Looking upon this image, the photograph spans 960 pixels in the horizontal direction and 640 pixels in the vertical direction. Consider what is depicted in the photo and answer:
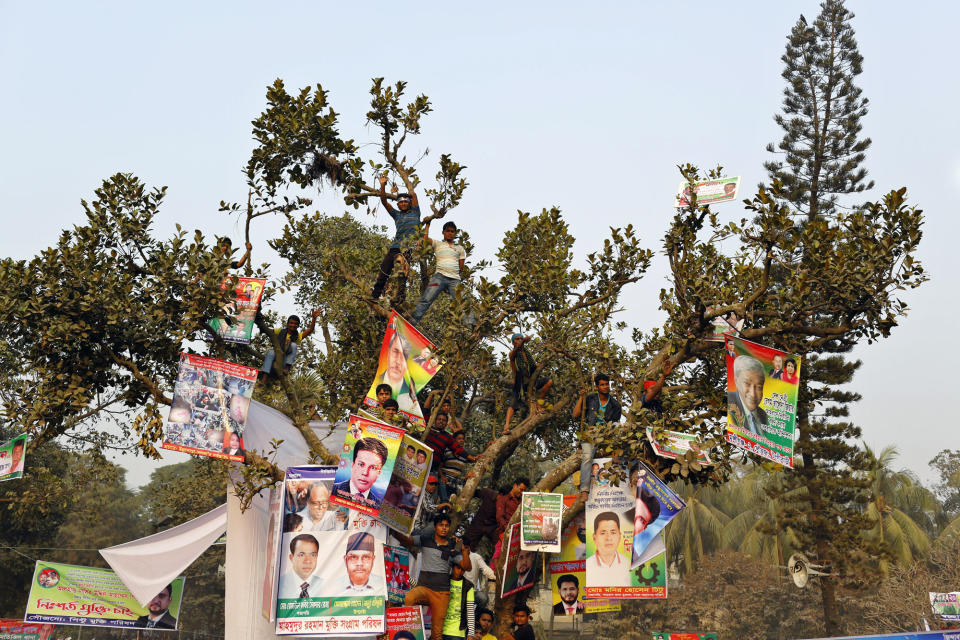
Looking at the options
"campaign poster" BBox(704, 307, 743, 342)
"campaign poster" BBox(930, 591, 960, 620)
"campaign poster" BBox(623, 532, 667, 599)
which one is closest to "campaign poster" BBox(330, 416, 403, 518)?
"campaign poster" BBox(623, 532, 667, 599)

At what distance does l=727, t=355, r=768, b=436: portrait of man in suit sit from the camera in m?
9.00

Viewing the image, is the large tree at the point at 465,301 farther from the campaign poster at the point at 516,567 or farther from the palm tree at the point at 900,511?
the palm tree at the point at 900,511

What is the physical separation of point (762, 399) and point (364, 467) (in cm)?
448

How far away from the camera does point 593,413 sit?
10.6 m

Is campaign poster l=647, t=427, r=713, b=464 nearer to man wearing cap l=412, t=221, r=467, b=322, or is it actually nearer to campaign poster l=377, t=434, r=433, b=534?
campaign poster l=377, t=434, r=433, b=534

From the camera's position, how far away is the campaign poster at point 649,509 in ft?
30.8

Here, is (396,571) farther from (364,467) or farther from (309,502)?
(364,467)

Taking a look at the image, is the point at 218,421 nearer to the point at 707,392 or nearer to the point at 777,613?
the point at 707,392

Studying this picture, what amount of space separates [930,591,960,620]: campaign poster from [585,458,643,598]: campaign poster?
8.15 m

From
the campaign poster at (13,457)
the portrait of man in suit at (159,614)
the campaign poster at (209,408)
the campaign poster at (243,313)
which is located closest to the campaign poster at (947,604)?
the campaign poster at (209,408)

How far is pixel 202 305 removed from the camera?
9.94 meters

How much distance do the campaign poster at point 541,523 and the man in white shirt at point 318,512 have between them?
7.16 feet

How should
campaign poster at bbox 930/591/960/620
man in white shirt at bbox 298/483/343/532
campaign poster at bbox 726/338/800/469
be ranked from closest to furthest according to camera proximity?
campaign poster at bbox 726/338/800/469 → man in white shirt at bbox 298/483/343/532 → campaign poster at bbox 930/591/960/620

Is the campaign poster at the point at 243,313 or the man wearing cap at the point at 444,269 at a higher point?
the man wearing cap at the point at 444,269
